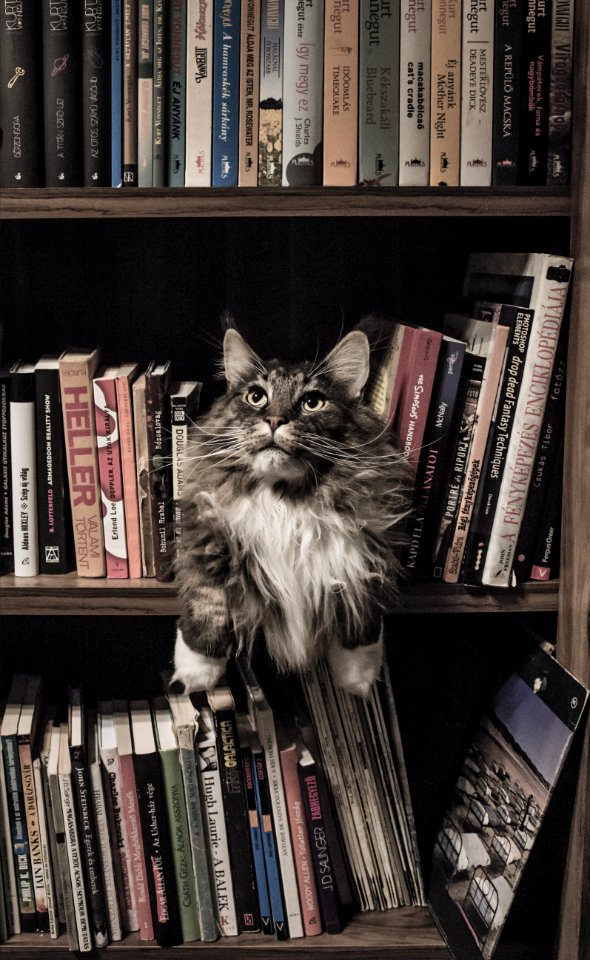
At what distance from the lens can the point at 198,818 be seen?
126cm

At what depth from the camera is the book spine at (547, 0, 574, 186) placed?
3.68 feet

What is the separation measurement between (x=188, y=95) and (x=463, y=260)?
1.74 ft

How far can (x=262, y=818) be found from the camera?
1.27 m

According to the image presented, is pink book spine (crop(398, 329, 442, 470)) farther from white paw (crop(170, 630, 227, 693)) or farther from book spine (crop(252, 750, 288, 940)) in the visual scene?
book spine (crop(252, 750, 288, 940))

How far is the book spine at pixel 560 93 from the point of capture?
1121 millimetres

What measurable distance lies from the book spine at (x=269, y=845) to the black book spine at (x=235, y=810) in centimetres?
2

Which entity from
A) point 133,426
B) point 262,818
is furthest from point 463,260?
point 262,818

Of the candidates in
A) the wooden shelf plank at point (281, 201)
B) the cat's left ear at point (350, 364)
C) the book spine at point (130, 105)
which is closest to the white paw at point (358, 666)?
the cat's left ear at point (350, 364)

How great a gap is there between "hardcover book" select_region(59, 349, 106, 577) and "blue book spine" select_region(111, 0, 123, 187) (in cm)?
24

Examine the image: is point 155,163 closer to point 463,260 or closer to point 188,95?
point 188,95

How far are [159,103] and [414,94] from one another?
324mm

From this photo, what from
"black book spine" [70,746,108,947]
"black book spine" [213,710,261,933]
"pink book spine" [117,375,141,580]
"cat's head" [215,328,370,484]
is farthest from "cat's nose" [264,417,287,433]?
"black book spine" [70,746,108,947]

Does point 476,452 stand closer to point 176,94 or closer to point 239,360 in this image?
point 239,360

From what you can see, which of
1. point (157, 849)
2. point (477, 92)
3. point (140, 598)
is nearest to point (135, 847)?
point (157, 849)
